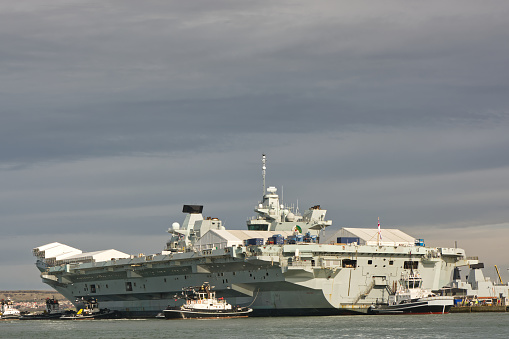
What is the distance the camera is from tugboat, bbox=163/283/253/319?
222 feet

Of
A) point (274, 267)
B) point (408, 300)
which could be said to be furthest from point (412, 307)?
Result: point (274, 267)

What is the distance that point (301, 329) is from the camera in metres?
54.1

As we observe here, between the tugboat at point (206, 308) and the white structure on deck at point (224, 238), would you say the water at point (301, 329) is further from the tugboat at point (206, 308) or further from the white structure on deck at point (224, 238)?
the white structure on deck at point (224, 238)

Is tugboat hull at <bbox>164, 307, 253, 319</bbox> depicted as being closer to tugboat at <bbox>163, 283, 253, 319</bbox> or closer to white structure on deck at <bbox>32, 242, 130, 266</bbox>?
tugboat at <bbox>163, 283, 253, 319</bbox>

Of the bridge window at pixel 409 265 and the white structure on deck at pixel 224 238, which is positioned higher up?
the white structure on deck at pixel 224 238

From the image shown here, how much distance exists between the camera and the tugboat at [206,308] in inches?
2662

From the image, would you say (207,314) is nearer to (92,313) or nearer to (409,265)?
(409,265)

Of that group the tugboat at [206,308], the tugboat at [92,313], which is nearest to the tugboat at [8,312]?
the tugboat at [92,313]

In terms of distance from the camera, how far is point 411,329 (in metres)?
52.3

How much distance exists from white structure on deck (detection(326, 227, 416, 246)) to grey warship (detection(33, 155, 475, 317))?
9 cm

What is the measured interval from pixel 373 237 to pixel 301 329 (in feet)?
64.3

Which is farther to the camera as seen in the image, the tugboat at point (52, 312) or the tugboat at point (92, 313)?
the tugboat at point (52, 312)

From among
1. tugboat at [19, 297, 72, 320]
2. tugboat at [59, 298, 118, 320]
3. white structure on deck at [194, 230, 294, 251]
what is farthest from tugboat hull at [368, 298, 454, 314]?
tugboat at [19, 297, 72, 320]

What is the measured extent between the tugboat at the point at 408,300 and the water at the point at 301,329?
90 cm
